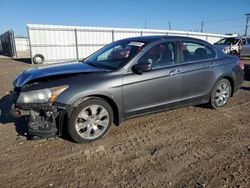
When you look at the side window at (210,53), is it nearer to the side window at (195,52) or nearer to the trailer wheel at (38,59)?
the side window at (195,52)

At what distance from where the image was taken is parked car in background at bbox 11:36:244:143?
3400 millimetres

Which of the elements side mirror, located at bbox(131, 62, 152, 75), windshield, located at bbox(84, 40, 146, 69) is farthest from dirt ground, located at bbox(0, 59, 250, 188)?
windshield, located at bbox(84, 40, 146, 69)

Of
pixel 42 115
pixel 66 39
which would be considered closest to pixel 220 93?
pixel 42 115

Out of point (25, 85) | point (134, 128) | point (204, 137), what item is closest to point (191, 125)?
point (204, 137)

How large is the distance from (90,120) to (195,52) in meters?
2.68

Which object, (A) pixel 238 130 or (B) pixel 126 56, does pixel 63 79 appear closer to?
(B) pixel 126 56

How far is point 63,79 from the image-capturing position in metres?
3.53

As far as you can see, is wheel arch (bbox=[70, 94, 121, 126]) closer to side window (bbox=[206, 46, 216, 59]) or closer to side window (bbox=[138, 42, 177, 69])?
side window (bbox=[138, 42, 177, 69])

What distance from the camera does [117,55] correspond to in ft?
14.6

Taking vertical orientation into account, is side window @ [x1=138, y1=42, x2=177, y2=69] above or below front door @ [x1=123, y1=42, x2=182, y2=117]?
above

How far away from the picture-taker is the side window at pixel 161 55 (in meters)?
4.17

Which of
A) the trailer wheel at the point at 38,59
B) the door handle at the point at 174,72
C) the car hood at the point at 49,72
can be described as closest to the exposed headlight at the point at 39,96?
the car hood at the point at 49,72

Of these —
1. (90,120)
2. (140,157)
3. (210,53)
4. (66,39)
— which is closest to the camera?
(140,157)

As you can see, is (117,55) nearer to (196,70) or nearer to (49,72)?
(49,72)
